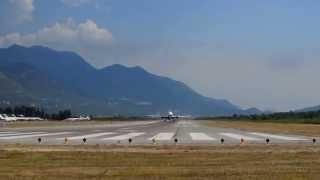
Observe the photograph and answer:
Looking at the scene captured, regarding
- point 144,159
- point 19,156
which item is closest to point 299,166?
point 144,159

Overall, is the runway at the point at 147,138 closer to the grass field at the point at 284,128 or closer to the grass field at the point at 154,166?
the grass field at the point at 284,128

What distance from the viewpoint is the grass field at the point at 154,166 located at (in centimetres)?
2050

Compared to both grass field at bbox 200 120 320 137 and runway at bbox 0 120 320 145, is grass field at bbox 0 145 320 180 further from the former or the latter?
grass field at bbox 200 120 320 137

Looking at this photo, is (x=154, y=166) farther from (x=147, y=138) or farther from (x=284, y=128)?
(x=284, y=128)

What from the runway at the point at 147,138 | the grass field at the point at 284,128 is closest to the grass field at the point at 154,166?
the runway at the point at 147,138

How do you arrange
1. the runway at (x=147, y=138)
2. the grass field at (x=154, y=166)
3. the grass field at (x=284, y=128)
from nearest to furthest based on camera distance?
the grass field at (x=154, y=166) → the runway at (x=147, y=138) → the grass field at (x=284, y=128)

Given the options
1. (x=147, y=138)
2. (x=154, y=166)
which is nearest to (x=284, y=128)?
(x=147, y=138)

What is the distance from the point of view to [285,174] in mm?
20578

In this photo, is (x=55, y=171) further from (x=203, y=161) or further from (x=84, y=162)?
(x=203, y=161)

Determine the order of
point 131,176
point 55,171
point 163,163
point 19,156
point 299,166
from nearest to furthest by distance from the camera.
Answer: point 131,176 < point 55,171 < point 299,166 < point 163,163 < point 19,156

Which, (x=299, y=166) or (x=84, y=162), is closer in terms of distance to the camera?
(x=299, y=166)

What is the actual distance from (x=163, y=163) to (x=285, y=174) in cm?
623

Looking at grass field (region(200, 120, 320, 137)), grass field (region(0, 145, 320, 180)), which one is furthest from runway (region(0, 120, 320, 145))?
grass field (region(0, 145, 320, 180))

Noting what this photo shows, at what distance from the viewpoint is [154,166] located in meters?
24.2
